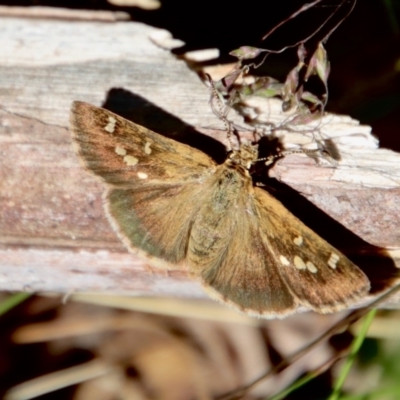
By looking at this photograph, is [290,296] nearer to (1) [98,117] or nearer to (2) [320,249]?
(2) [320,249]

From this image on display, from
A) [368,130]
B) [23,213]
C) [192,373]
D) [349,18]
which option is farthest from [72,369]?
[349,18]

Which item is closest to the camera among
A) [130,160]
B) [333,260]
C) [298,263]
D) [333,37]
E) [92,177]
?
[333,260]

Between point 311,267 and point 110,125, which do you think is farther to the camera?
point 110,125

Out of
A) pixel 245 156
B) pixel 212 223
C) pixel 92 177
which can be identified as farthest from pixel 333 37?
pixel 92 177

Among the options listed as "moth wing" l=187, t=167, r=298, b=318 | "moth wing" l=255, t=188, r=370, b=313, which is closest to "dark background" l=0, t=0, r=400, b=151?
"moth wing" l=187, t=167, r=298, b=318

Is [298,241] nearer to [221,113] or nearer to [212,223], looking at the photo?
[212,223]

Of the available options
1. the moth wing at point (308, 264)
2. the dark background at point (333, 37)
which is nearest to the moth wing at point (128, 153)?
the moth wing at point (308, 264)
